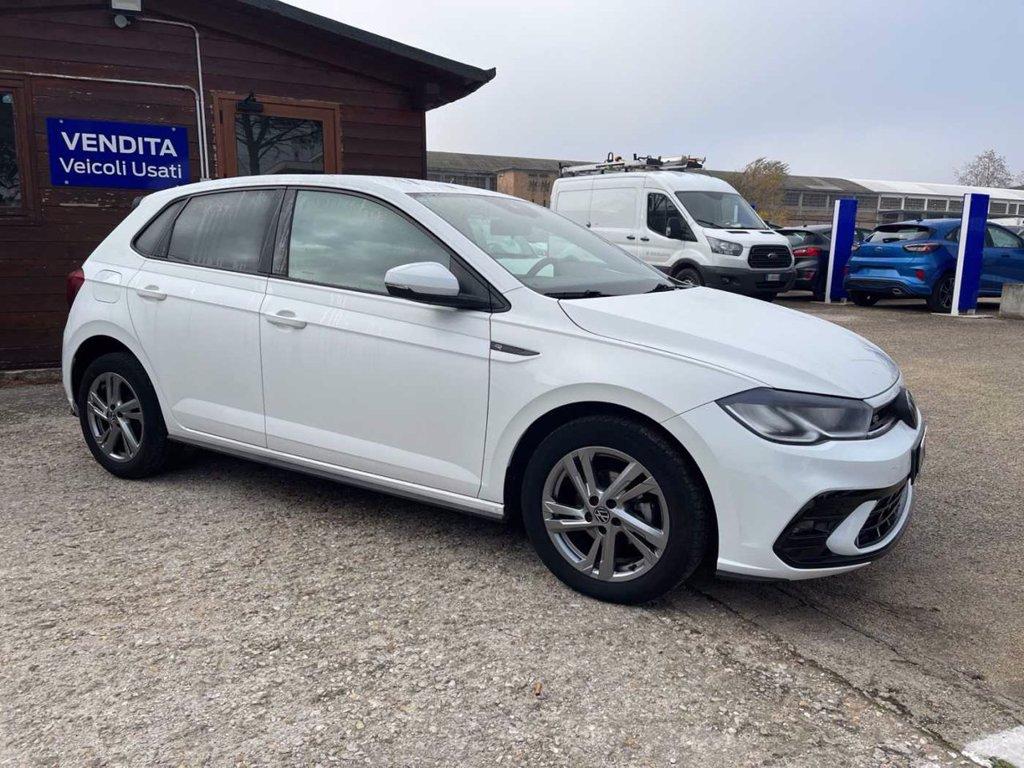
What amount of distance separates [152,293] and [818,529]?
339 centimetres

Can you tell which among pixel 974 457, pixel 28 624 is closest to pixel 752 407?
pixel 28 624

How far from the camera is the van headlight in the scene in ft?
9.27

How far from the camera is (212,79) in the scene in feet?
26.9

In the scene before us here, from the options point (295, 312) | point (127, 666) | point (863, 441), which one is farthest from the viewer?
point (295, 312)

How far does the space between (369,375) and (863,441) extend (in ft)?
6.46

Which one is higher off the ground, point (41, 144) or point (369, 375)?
point (41, 144)

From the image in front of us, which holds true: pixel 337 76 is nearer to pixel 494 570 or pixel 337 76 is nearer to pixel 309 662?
pixel 494 570

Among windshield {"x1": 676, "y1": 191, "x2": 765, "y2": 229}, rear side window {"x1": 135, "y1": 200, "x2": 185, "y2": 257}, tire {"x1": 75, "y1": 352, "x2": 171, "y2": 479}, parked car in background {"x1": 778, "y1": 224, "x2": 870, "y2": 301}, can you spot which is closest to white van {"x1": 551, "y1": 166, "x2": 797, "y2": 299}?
windshield {"x1": 676, "y1": 191, "x2": 765, "y2": 229}

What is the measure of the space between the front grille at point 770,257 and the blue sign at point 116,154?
8.39m

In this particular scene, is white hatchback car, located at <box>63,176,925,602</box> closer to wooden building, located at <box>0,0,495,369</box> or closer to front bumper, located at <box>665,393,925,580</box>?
front bumper, located at <box>665,393,925,580</box>

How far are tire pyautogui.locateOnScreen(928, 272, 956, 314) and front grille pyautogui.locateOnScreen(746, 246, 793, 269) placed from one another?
2430 mm

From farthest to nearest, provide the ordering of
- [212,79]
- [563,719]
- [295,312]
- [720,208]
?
[720,208] → [212,79] → [295,312] → [563,719]

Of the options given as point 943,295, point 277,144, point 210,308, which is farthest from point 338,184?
point 943,295

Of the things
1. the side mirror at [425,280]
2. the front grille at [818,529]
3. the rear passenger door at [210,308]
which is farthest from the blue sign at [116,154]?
the front grille at [818,529]
